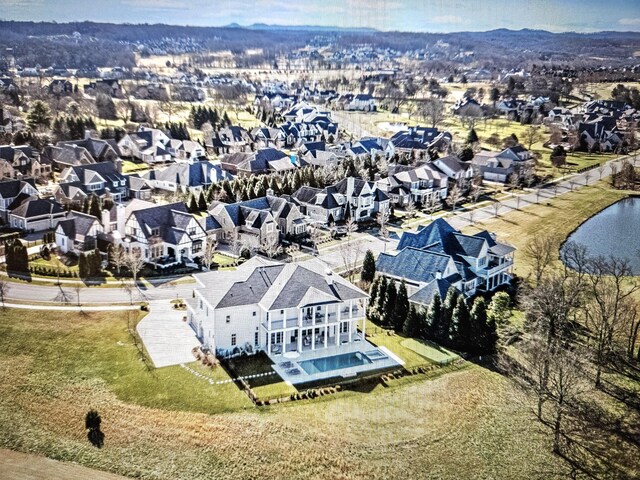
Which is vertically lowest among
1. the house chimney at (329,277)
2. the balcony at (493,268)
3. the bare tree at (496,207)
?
the bare tree at (496,207)

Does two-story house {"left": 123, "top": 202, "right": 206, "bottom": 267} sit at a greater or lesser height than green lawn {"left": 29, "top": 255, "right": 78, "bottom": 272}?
greater

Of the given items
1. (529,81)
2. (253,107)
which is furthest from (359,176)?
(529,81)

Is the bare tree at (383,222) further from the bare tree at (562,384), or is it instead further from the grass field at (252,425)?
the bare tree at (562,384)

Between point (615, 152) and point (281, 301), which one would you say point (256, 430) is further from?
point (615, 152)

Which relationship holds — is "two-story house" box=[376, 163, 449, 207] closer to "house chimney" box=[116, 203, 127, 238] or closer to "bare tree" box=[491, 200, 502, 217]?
"bare tree" box=[491, 200, 502, 217]

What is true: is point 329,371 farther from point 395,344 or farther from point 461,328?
point 461,328

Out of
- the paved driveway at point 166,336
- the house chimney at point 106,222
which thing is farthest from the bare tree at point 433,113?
the paved driveway at point 166,336

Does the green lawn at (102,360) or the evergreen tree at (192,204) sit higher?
the evergreen tree at (192,204)

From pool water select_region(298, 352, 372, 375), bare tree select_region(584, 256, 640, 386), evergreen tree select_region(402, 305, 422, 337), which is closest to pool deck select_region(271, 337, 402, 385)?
pool water select_region(298, 352, 372, 375)
